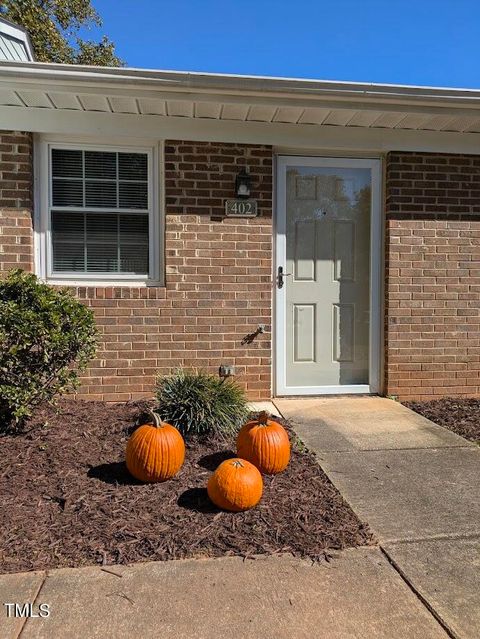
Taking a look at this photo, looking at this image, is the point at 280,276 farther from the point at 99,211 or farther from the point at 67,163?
the point at 67,163

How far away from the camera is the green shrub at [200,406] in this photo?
12.2ft

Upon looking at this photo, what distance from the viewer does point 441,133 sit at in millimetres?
5133

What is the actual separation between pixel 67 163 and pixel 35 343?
2.24 m

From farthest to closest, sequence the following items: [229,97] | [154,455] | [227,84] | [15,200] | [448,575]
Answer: [15,200] → [229,97] → [227,84] → [154,455] → [448,575]

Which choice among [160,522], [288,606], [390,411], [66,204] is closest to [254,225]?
[66,204]

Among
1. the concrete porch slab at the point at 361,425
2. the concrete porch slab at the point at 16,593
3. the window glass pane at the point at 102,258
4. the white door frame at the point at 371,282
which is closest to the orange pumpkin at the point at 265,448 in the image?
the concrete porch slab at the point at 361,425

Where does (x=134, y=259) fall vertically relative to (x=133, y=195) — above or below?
below

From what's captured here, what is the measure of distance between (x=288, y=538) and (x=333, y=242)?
3.51 m

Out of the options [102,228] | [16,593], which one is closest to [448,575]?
[16,593]

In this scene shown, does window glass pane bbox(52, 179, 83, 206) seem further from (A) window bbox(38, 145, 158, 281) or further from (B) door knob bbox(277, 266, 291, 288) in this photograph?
(B) door knob bbox(277, 266, 291, 288)

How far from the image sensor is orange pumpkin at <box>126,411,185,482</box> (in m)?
3.00

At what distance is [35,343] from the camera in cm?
347

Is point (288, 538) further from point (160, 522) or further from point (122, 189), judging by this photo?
point (122, 189)

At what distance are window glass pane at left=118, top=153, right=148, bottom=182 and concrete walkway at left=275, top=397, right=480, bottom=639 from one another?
8.89ft
